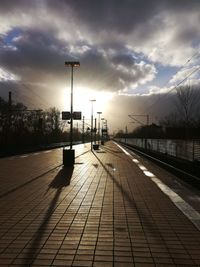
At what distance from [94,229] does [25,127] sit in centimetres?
6629

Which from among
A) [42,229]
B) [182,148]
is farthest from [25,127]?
[42,229]

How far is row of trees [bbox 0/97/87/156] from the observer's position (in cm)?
4336

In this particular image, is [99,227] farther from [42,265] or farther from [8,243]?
[42,265]

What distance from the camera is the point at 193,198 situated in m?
10.6

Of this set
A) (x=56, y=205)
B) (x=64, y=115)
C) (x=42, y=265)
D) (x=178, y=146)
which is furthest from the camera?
(x=178, y=146)

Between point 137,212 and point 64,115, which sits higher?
point 64,115

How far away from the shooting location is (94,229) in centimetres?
684

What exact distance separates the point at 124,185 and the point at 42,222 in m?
5.96

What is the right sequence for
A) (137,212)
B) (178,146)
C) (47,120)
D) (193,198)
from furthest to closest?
1. (47,120)
2. (178,146)
3. (193,198)
4. (137,212)

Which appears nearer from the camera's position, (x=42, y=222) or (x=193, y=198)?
(x=42, y=222)

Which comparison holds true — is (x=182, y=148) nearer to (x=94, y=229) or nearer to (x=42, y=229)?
(x=94, y=229)

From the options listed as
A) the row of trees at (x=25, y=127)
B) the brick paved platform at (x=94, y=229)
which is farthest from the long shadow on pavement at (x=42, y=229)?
the row of trees at (x=25, y=127)

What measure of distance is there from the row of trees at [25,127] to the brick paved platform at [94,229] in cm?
2371

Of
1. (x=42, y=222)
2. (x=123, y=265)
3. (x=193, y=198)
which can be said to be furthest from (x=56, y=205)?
(x=123, y=265)
